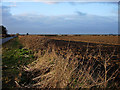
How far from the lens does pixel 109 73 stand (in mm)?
6602

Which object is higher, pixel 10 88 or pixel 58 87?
pixel 58 87

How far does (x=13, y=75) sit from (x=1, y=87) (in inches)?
48.9

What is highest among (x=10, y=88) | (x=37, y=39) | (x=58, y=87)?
(x=37, y=39)

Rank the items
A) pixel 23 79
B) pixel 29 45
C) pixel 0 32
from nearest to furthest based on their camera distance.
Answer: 1. pixel 23 79
2. pixel 29 45
3. pixel 0 32

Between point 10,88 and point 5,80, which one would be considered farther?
point 5,80

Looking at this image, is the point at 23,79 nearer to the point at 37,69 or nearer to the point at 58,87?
the point at 37,69

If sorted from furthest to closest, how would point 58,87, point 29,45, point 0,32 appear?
point 0,32
point 29,45
point 58,87

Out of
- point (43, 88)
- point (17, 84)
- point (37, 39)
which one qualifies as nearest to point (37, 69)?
point (17, 84)

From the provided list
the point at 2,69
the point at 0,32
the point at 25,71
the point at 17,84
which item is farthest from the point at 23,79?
the point at 0,32

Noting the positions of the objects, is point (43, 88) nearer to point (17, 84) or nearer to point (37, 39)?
point (17, 84)

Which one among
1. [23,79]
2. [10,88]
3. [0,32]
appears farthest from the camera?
[0,32]

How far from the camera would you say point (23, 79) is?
5.84 metres

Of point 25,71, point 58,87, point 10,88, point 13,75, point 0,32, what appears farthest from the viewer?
point 0,32

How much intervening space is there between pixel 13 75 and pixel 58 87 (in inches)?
116
